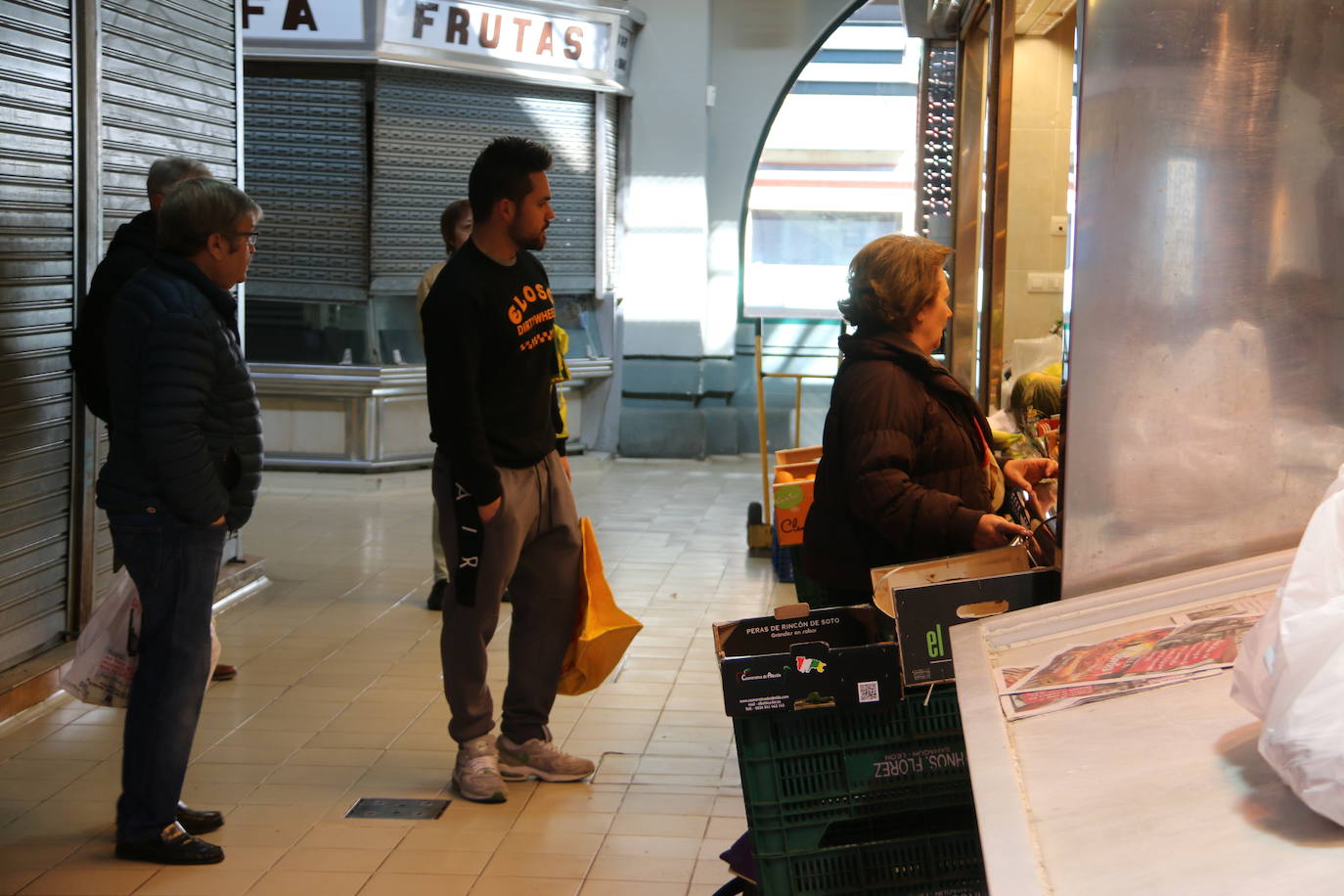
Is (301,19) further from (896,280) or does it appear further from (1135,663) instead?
(1135,663)

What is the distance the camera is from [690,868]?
3.39 metres

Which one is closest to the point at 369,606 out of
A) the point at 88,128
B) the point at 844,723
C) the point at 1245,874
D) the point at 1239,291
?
the point at 88,128

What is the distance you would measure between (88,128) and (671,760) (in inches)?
121

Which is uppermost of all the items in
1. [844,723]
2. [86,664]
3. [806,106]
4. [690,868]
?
[806,106]

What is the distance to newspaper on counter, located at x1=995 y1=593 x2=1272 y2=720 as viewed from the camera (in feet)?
5.53

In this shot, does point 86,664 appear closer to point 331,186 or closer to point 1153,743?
point 1153,743

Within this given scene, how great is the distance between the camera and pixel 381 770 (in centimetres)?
408

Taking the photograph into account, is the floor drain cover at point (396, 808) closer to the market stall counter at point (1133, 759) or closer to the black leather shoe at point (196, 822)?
the black leather shoe at point (196, 822)

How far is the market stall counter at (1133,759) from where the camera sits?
1.25 metres

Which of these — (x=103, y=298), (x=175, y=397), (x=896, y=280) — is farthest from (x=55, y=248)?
(x=896, y=280)

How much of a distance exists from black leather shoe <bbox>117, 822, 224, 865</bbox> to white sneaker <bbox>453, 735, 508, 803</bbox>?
70 centimetres

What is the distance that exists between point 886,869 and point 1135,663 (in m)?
0.72

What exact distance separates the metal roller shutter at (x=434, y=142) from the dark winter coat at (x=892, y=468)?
275 inches

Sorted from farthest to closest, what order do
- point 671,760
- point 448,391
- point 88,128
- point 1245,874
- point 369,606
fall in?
point 369,606, point 88,128, point 671,760, point 448,391, point 1245,874
